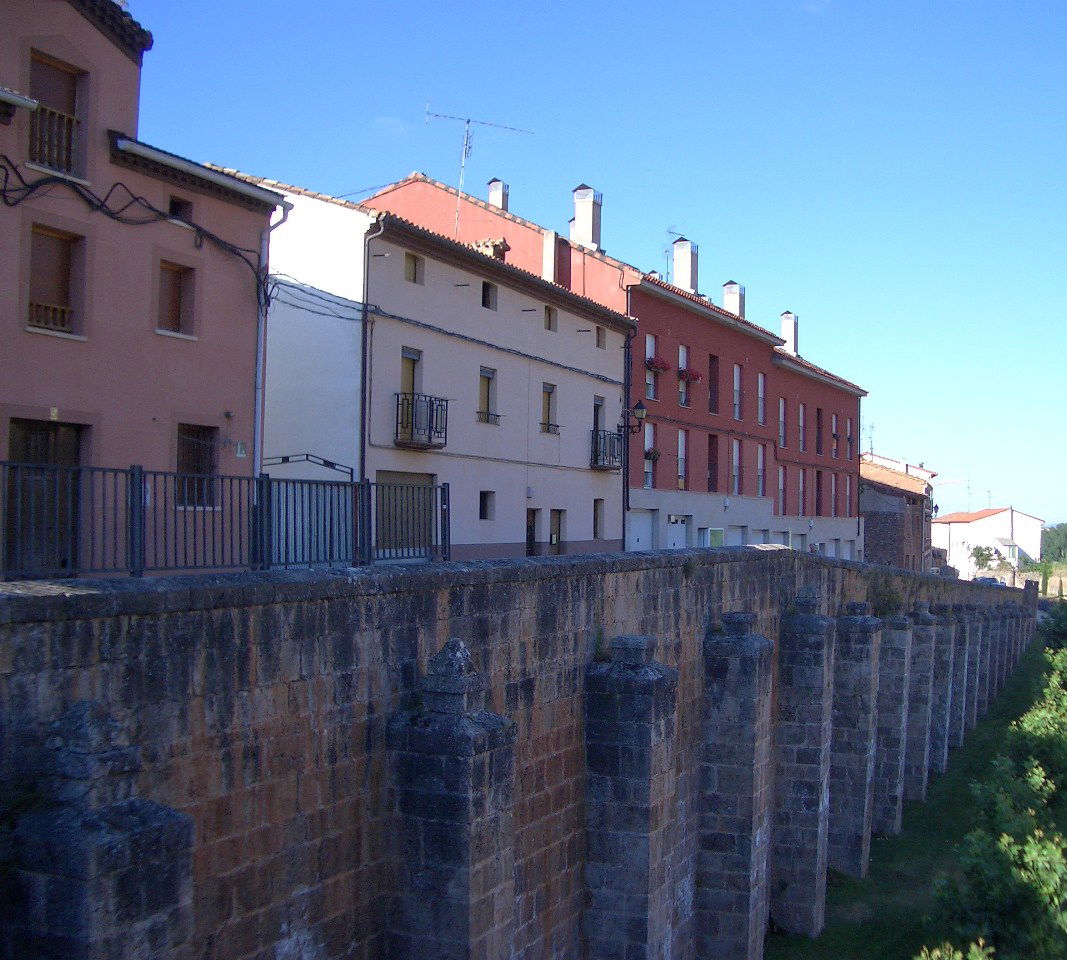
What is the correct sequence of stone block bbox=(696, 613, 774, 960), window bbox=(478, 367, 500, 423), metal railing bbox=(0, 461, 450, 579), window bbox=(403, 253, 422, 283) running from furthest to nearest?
1. window bbox=(478, 367, 500, 423)
2. window bbox=(403, 253, 422, 283)
3. stone block bbox=(696, 613, 774, 960)
4. metal railing bbox=(0, 461, 450, 579)

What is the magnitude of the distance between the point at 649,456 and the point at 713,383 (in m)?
5.30

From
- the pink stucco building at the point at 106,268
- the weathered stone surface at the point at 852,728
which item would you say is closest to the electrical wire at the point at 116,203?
the pink stucco building at the point at 106,268

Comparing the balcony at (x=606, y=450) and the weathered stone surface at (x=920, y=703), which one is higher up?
the balcony at (x=606, y=450)

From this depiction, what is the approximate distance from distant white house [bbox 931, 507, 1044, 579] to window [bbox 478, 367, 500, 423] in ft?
294

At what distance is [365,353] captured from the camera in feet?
67.1

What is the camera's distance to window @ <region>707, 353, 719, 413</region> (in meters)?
35.2

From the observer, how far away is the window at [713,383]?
35.2m

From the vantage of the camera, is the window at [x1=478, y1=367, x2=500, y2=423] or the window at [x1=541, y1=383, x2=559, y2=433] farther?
the window at [x1=541, y1=383, x2=559, y2=433]

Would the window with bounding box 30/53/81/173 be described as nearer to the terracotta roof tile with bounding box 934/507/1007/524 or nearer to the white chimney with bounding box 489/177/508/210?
the white chimney with bounding box 489/177/508/210

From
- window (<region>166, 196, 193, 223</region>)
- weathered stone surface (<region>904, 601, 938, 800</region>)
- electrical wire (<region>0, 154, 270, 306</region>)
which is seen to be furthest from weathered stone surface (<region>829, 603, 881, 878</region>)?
window (<region>166, 196, 193, 223</region>)

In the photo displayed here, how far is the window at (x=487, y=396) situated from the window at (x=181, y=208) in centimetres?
866

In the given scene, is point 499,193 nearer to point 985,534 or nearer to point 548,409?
point 548,409

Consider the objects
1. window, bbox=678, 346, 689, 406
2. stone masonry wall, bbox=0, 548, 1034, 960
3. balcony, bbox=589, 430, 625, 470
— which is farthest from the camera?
window, bbox=678, 346, 689, 406

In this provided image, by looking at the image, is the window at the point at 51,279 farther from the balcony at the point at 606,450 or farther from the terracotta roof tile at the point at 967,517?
the terracotta roof tile at the point at 967,517
